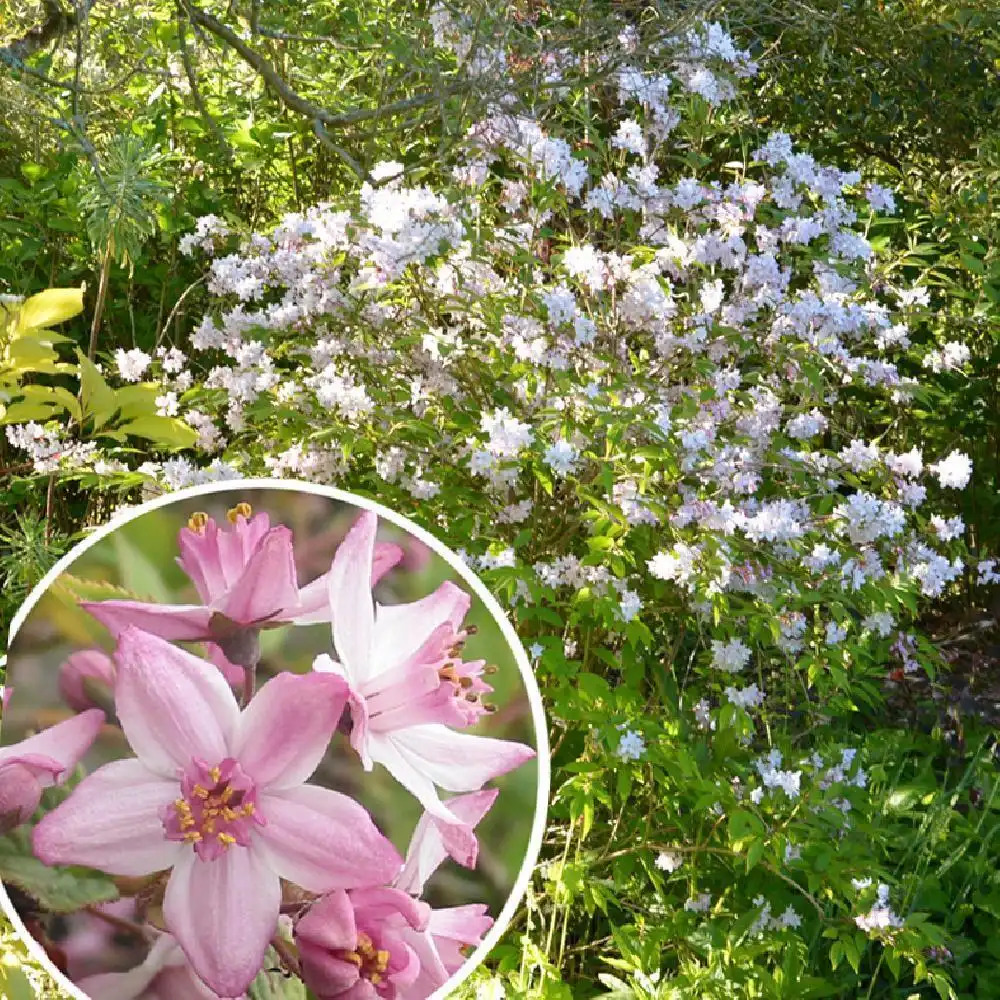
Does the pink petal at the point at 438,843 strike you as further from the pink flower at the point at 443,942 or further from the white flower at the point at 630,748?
the white flower at the point at 630,748

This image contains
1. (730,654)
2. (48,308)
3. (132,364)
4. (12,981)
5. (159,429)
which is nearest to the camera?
(48,308)

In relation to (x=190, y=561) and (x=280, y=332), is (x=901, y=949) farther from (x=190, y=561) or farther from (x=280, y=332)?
(x=280, y=332)

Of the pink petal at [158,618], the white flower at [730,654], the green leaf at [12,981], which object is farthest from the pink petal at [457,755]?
the white flower at [730,654]

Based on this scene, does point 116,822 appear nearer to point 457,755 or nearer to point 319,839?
point 319,839

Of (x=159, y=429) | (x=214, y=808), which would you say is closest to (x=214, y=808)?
(x=214, y=808)

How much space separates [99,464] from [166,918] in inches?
62.0

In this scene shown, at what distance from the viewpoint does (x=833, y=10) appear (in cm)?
429

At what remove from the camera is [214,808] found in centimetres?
136

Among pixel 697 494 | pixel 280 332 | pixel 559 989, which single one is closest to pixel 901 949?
pixel 559 989

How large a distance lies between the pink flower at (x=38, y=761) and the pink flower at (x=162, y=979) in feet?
0.61

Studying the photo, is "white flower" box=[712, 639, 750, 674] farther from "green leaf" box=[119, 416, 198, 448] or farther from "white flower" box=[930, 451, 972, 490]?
"green leaf" box=[119, 416, 198, 448]

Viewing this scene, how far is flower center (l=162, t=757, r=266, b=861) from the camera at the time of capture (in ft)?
4.43

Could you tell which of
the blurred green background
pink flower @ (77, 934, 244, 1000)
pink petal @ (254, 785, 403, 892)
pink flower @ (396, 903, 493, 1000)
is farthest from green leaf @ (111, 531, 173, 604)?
pink flower @ (396, 903, 493, 1000)

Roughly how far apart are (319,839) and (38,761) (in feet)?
0.95
